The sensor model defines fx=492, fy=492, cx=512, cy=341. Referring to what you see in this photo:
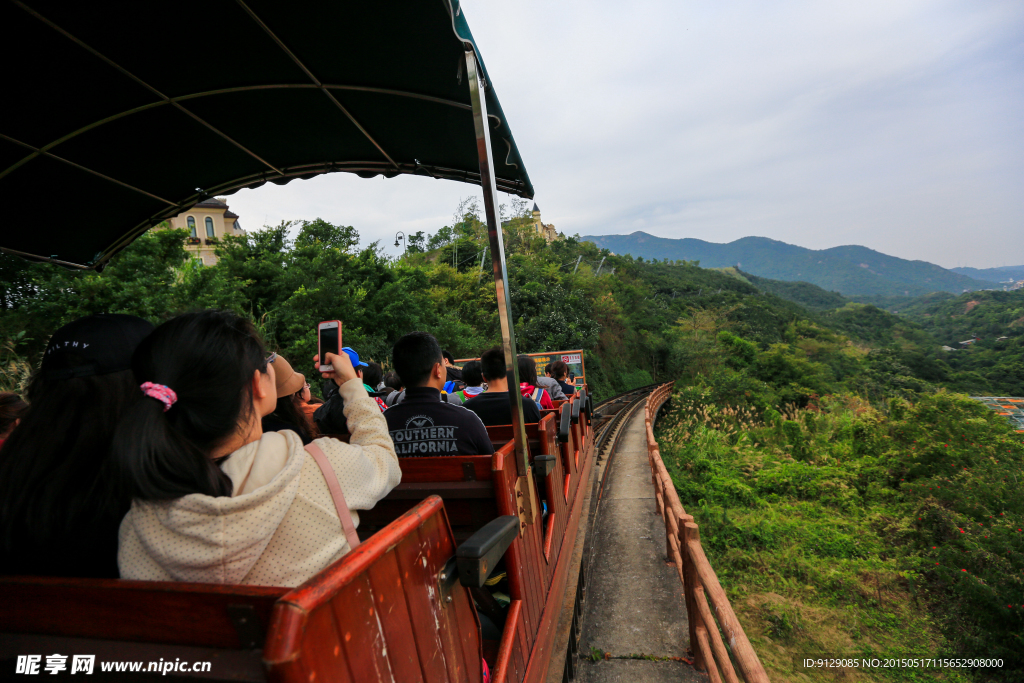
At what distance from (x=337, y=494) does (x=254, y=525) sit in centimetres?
18

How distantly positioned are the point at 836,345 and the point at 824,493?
152 ft

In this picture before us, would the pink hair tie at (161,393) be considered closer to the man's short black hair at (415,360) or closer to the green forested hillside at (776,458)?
the man's short black hair at (415,360)

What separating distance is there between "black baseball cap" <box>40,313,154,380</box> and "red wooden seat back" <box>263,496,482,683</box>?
818mm

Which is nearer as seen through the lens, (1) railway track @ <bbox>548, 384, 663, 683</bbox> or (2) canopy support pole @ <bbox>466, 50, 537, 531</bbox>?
(2) canopy support pole @ <bbox>466, 50, 537, 531</bbox>

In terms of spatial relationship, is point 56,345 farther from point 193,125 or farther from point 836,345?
point 836,345

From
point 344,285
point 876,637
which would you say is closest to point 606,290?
point 344,285

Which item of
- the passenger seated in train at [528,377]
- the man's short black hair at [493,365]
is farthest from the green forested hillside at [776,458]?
the man's short black hair at [493,365]

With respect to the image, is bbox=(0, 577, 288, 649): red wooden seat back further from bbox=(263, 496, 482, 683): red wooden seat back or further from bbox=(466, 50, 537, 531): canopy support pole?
bbox=(466, 50, 537, 531): canopy support pole

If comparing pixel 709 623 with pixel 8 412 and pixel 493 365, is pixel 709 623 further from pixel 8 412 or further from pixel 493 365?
pixel 8 412

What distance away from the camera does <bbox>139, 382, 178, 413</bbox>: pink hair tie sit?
1001 mm

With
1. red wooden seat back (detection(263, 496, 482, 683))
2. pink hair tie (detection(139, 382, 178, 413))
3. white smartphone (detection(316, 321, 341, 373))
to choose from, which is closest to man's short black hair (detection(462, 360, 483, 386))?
white smartphone (detection(316, 321, 341, 373))

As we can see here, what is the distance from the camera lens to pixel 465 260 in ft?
93.8

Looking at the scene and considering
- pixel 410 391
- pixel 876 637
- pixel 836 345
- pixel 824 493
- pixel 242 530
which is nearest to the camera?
pixel 242 530

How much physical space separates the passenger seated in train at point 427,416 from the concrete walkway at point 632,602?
8.03ft
